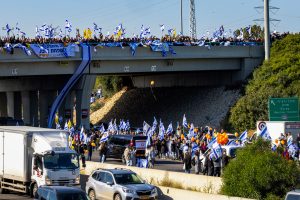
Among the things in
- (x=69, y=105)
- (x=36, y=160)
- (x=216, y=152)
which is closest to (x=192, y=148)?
(x=216, y=152)

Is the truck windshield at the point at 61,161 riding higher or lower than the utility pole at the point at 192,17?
lower

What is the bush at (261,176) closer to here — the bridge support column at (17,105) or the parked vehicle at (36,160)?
the parked vehicle at (36,160)

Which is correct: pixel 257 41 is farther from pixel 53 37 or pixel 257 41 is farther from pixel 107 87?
pixel 107 87

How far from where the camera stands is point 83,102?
70.2 metres

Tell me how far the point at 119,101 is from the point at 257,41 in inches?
835

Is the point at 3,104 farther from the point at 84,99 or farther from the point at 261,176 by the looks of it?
the point at 261,176

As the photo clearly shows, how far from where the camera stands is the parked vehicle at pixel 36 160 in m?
31.1

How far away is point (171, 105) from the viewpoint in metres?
78.8

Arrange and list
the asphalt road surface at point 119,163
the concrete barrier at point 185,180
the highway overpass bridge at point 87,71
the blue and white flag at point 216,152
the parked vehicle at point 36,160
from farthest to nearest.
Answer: the highway overpass bridge at point 87,71 < the blue and white flag at point 216,152 < the asphalt road surface at point 119,163 < the parked vehicle at point 36,160 < the concrete barrier at point 185,180

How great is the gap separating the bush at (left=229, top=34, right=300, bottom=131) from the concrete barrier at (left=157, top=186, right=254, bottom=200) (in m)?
34.8

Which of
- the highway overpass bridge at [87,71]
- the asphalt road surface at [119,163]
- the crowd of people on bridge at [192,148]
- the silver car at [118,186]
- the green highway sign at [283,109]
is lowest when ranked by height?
the asphalt road surface at [119,163]

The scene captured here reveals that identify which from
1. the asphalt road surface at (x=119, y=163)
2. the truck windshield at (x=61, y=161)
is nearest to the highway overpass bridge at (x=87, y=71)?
the asphalt road surface at (x=119, y=163)

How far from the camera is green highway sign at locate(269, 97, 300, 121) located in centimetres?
4844

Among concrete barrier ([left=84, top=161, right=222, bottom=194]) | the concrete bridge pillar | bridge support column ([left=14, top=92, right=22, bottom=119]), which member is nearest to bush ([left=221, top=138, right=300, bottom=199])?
concrete barrier ([left=84, top=161, right=222, bottom=194])
